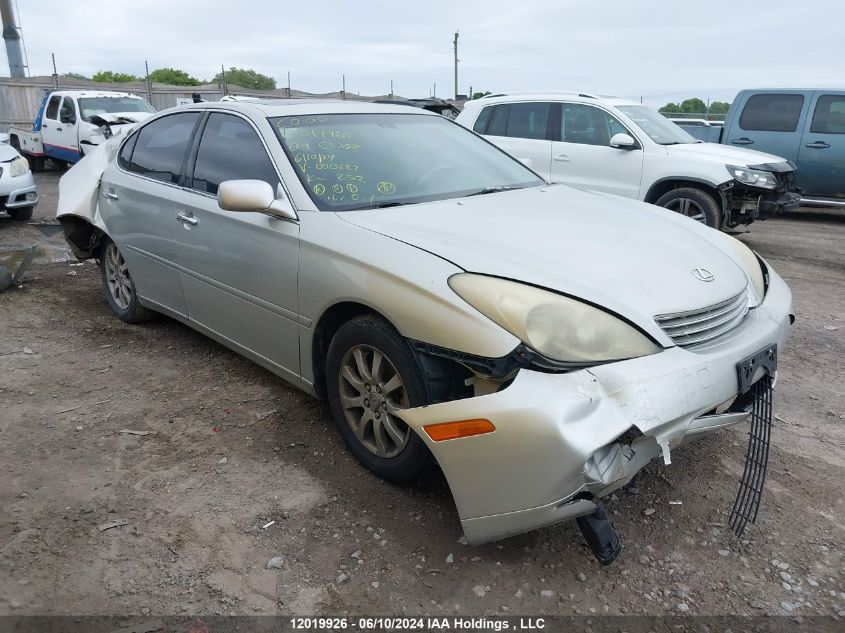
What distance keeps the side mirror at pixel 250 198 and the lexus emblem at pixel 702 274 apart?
1782 millimetres

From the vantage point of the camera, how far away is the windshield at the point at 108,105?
46.8ft

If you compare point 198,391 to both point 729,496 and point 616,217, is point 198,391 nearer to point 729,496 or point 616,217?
point 616,217

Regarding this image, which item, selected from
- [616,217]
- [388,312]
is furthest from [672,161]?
[388,312]

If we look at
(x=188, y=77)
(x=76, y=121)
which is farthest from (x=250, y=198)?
(x=188, y=77)

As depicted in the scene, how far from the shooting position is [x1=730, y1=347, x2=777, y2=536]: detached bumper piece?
9.07 ft

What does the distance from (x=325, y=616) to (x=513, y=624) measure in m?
0.64

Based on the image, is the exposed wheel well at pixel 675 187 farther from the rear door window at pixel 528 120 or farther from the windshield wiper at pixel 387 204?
the windshield wiper at pixel 387 204

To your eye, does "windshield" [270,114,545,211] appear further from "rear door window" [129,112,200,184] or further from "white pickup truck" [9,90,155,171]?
→ "white pickup truck" [9,90,155,171]

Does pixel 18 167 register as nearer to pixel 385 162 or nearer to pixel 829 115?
pixel 385 162

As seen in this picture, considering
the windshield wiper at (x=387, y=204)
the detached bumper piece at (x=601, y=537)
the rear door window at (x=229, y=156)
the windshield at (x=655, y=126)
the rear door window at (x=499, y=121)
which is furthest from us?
the rear door window at (x=499, y=121)

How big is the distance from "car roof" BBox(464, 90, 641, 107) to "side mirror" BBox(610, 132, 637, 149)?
530mm

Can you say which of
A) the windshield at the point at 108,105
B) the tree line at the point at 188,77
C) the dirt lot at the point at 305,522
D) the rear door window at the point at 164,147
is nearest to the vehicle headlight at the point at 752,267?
the dirt lot at the point at 305,522

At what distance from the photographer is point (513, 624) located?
2.30 metres

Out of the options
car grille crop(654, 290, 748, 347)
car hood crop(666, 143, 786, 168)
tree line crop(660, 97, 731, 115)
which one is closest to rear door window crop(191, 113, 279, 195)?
car grille crop(654, 290, 748, 347)
